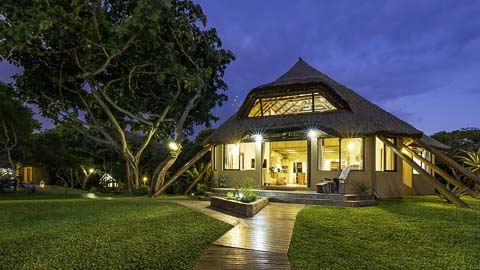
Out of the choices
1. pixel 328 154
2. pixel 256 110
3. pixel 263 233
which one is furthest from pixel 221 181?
pixel 263 233

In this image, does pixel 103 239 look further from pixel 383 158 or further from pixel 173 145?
pixel 383 158

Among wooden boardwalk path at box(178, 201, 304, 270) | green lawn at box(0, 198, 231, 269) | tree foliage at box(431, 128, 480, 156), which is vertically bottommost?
wooden boardwalk path at box(178, 201, 304, 270)

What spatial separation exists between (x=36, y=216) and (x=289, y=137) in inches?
364

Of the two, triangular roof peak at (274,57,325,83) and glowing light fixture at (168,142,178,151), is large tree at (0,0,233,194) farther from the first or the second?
triangular roof peak at (274,57,325,83)

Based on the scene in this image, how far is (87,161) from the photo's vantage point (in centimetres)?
2327

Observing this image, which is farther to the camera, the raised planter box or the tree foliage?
the tree foliage

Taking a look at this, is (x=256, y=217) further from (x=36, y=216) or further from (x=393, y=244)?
(x=36, y=216)

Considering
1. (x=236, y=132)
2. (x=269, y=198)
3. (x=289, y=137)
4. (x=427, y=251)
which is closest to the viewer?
(x=427, y=251)

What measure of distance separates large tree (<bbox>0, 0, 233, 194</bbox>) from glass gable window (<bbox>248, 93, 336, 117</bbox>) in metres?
2.61

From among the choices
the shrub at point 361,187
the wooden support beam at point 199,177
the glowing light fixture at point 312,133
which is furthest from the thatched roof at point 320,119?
the shrub at point 361,187

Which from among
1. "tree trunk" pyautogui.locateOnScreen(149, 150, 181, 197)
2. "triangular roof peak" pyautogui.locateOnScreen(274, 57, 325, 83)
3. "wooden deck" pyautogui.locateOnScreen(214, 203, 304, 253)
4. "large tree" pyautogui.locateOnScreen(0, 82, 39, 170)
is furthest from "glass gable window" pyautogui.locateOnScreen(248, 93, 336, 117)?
"large tree" pyautogui.locateOnScreen(0, 82, 39, 170)

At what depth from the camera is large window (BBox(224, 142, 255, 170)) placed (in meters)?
15.8

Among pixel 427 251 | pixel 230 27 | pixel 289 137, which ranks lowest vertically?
pixel 427 251

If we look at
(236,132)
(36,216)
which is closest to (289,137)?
(236,132)
